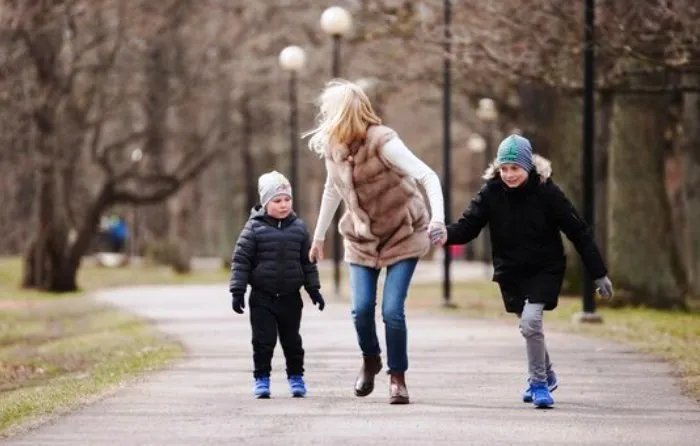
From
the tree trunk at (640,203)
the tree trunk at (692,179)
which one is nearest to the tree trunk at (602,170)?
the tree trunk at (692,179)

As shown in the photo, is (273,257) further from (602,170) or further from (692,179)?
(692,179)

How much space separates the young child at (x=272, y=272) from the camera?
38.2 ft

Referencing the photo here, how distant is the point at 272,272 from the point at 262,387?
73 cm

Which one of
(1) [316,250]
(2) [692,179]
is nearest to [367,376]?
(1) [316,250]

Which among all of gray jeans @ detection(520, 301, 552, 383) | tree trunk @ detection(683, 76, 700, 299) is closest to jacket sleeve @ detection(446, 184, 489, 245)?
gray jeans @ detection(520, 301, 552, 383)

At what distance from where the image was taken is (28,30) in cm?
3061

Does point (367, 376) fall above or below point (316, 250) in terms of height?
below

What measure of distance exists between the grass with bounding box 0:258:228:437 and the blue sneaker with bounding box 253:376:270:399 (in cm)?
102

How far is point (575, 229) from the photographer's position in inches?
437

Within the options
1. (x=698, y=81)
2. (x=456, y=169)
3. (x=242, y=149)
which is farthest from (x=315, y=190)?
(x=698, y=81)

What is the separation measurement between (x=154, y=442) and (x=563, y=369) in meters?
4.99

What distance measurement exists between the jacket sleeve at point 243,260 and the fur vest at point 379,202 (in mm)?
670

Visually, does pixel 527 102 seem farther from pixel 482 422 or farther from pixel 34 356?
pixel 482 422

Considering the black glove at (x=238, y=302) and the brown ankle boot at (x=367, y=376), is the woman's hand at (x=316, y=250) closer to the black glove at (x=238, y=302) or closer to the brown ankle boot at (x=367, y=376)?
the black glove at (x=238, y=302)
